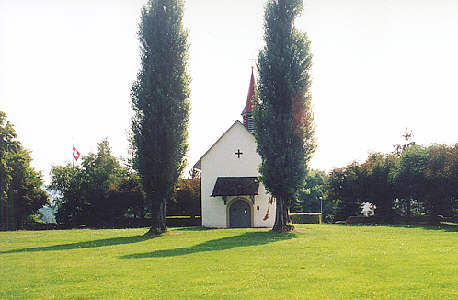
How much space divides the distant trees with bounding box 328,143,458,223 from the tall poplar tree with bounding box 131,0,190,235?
2324 centimetres

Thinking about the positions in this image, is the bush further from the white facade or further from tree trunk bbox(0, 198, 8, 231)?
tree trunk bbox(0, 198, 8, 231)

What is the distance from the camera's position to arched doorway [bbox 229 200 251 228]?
36719 mm

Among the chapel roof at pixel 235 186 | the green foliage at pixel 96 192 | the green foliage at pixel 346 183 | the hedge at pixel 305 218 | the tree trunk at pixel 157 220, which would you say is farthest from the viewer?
the green foliage at pixel 96 192

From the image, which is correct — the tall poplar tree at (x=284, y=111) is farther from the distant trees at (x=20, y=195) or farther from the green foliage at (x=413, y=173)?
the distant trees at (x=20, y=195)

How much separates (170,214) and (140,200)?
14.3 ft

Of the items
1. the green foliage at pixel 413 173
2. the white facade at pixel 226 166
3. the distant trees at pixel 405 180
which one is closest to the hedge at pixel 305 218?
the distant trees at pixel 405 180

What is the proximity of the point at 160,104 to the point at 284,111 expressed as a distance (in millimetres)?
8266

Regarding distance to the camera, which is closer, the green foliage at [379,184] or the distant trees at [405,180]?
the distant trees at [405,180]

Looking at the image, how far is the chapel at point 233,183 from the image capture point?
3638 centimetres

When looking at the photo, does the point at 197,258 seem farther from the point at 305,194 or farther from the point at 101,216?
the point at 305,194

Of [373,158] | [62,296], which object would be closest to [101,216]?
[373,158]

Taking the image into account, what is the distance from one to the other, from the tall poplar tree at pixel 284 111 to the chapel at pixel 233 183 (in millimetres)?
7974

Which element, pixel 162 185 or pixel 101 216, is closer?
pixel 162 185

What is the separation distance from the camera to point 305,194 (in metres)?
93.1
